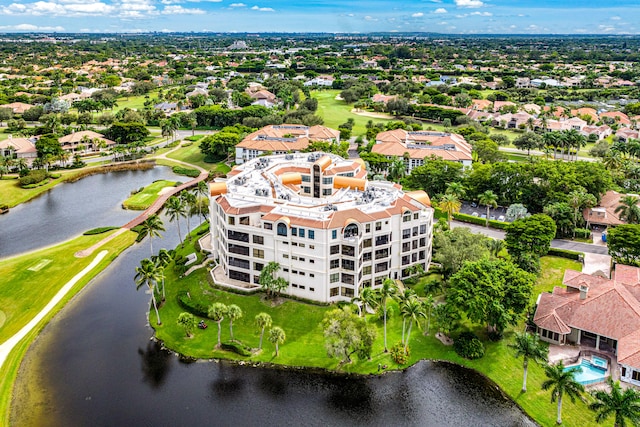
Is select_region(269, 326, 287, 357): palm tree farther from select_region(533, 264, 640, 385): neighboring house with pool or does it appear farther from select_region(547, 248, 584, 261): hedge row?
select_region(547, 248, 584, 261): hedge row

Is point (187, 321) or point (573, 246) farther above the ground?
point (187, 321)

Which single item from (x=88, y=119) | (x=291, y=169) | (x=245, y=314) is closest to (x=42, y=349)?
(x=245, y=314)

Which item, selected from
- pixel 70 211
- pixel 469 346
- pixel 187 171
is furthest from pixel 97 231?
pixel 469 346

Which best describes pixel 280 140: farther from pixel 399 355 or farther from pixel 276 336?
pixel 399 355

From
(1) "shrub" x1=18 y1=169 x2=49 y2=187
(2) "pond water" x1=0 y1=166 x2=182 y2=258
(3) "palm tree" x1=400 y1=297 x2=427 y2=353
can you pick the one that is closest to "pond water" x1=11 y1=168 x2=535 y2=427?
(3) "palm tree" x1=400 y1=297 x2=427 y2=353

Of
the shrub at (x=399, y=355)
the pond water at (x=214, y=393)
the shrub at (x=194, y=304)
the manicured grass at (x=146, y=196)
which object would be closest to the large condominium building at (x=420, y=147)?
the manicured grass at (x=146, y=196)

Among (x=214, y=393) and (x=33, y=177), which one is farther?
(x=33, y=177)
